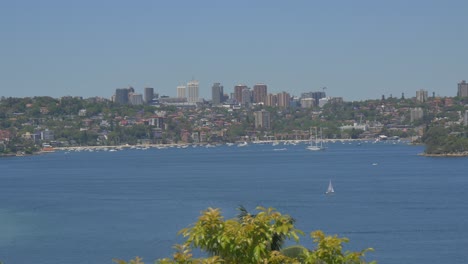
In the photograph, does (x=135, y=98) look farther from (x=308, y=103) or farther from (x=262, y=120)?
(x=262, y=120)

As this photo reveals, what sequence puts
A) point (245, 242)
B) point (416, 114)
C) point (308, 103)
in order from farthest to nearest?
point (308, 103) → point (416, 114) → point (245, 242)

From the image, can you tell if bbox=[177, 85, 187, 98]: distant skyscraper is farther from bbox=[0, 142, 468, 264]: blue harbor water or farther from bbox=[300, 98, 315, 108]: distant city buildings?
bbox=[0, 142, 468, 264]: blue harbor water

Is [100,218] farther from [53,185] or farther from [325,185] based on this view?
[53,185]

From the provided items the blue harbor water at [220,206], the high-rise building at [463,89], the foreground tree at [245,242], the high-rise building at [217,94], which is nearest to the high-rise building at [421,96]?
the high-rise building at [463,89]

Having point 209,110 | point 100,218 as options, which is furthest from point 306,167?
point 209,110

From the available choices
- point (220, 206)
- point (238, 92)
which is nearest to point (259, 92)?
point (238, 92)

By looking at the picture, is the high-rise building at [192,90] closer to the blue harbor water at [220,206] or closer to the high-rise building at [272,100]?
the high-rise building at [272,100]
